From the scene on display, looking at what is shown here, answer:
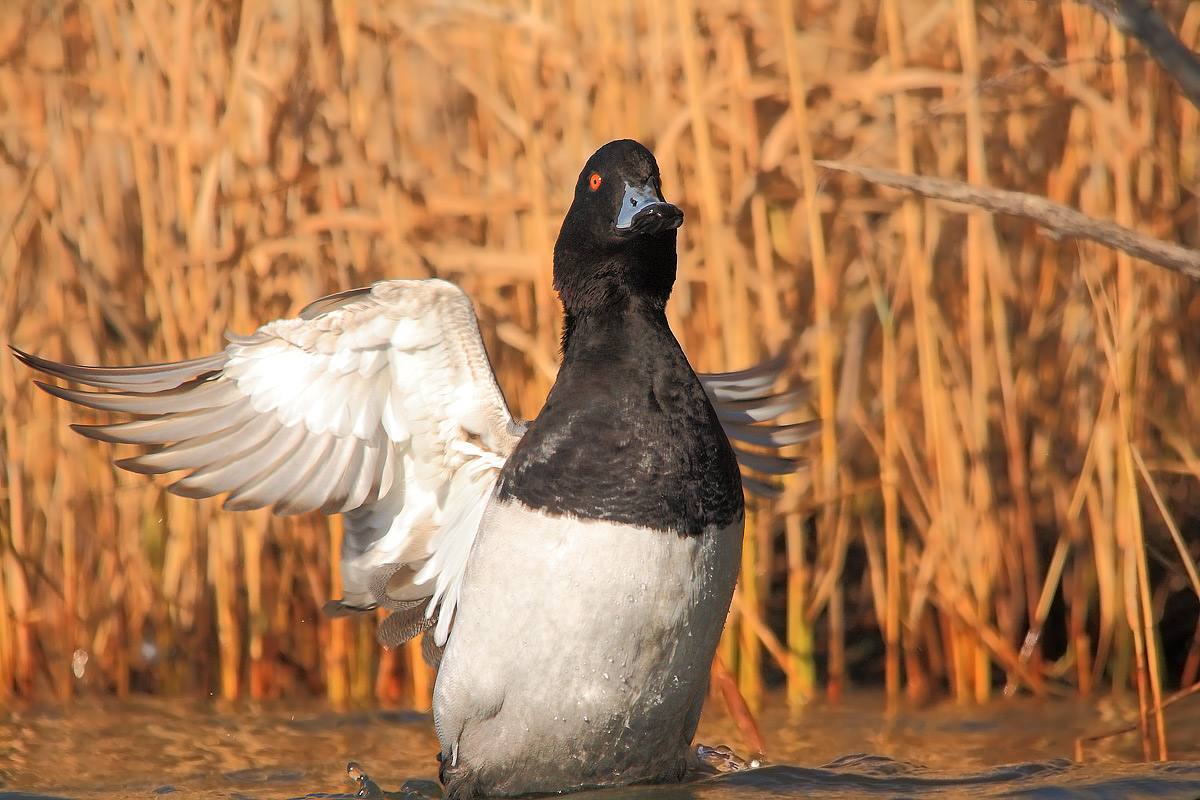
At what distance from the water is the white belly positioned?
17 cm

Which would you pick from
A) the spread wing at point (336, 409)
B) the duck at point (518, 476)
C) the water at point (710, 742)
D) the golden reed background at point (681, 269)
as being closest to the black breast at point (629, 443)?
the duck at point (518, 476)

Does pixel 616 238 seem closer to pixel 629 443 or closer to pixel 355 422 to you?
pixel 629 443

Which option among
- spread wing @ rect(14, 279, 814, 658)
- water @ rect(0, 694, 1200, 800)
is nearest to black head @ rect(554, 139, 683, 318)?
spread wing @ rect(14, 279, 814, 658)

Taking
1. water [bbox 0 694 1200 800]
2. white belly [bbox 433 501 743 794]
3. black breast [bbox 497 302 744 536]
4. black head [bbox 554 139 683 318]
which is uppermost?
black head [bbox 554 139 683 318]

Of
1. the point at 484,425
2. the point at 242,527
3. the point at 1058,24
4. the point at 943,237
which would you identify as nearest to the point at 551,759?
the point at 484,425

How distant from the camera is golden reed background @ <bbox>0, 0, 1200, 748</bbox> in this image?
4.34m

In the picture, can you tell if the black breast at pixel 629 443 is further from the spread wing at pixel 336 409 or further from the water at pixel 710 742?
the water at pixel 710 742

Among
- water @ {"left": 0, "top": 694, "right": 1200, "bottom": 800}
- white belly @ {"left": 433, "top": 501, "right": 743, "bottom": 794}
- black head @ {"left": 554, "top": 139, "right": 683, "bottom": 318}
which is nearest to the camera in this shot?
white belly @ {"left": 433, "top": 501, "right": 743, "bottom": 794}

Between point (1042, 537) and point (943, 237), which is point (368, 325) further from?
point (1042, 537)

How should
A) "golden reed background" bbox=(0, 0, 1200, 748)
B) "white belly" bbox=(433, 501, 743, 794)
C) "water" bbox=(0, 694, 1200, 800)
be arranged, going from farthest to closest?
"golden reed background" bbox=(0, 0, 1200, 748) → "water" bbox=(0, 694, 1200, 800) → "white belly" bbox=(433, 501, 743, 794)

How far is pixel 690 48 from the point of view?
4.14 metres

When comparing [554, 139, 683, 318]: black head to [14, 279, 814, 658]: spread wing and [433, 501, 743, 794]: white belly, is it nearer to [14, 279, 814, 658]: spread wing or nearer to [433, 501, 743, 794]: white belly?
[14, 279, 814, 658]: spread wing

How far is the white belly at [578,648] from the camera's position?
9.86ft

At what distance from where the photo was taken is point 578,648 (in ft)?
10.0
